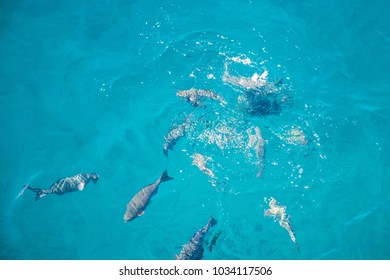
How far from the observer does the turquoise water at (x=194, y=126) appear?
8.73m

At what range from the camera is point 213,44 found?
10.2 metres

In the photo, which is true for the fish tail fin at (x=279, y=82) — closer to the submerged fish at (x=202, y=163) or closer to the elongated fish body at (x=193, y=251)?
the submerged fish at (x=202, y=163)

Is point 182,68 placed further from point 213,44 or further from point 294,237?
point 294,237

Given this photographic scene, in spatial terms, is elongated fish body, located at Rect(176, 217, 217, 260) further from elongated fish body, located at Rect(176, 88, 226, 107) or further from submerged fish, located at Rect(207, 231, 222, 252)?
elongated fish body, located at Rect(176, 88, 226, 107)

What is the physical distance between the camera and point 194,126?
9109 mm

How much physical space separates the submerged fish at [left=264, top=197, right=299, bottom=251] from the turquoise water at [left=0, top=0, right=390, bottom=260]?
17cm

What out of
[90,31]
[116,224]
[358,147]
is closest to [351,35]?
[358,147]

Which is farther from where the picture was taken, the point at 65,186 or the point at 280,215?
the point at 280,215

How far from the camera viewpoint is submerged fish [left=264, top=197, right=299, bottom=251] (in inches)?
337

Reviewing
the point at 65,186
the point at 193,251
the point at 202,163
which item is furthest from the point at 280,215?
the point at 65,186

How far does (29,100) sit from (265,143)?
8.61m

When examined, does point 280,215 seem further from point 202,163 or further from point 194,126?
point 194,126

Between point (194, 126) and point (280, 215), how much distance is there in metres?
3.90

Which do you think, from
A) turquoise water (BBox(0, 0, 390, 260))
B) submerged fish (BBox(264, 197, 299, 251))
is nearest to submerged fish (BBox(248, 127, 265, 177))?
turquoise water (BBox(0, 0, 390, 260))
